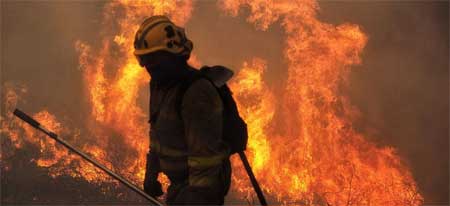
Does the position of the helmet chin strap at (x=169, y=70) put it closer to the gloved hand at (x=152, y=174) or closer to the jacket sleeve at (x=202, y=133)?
the jacket sleeve at (x=202, y=133)

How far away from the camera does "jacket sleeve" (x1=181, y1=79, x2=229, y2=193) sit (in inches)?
115

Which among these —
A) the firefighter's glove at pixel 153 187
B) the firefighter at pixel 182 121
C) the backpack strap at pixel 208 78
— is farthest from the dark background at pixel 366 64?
the backpack strap at pixel 208 78

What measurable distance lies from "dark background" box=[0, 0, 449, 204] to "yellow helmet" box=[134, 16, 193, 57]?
877 centimetres

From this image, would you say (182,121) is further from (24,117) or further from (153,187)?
(24,117)

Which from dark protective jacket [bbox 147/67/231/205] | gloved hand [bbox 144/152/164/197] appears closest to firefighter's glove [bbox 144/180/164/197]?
gloved hand [bbox 144/152/164/197]

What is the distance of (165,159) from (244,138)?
1.88 ft

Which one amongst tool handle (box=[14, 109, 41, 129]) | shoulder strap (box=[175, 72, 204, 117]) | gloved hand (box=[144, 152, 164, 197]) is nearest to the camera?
shoulder strap (box=[175, 72, 204, 117])

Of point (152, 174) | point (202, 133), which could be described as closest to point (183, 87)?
point (202, 133)

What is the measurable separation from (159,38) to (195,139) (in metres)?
0.71

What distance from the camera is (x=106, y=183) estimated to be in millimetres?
11602

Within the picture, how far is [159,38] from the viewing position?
311cm

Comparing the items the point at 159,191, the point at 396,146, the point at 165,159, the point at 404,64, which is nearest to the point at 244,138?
the point at 165,159

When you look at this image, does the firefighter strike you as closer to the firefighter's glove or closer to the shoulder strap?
the shoulder strap

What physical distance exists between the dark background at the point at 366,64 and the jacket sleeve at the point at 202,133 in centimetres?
885
